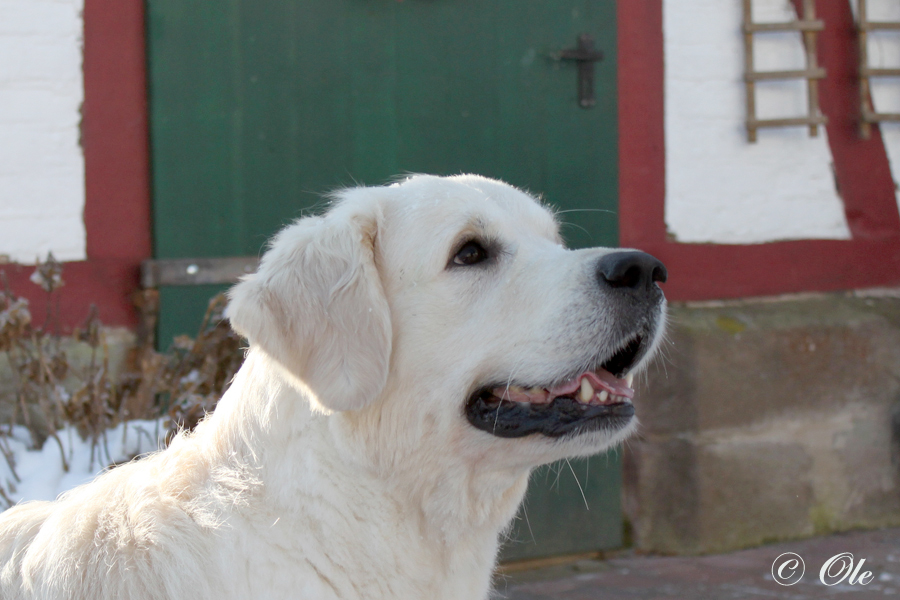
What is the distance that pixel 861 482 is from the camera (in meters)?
5.25

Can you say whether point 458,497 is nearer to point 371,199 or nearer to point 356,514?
point 356,514

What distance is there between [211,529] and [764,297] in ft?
14.3

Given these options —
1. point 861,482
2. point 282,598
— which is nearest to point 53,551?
point 282,598

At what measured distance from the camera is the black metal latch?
484cm

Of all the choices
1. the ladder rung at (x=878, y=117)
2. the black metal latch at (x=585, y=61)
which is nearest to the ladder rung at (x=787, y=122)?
the ladder rung at (x=878, y=117)

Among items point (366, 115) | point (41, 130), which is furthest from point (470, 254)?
point (41, 130)

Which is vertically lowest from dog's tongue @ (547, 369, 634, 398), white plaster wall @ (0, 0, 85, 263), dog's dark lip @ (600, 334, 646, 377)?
dog's tongue @ (547, 369, 634, 398)

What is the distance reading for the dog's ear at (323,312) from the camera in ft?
6.36

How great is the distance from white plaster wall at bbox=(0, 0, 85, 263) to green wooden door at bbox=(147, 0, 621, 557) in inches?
14.7

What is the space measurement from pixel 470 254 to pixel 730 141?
357 cm

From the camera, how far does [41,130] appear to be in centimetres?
406

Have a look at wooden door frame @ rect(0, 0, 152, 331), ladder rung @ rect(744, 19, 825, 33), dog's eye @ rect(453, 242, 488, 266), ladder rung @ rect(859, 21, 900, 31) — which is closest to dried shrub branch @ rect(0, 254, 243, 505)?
wooden door frame @ rect(0, 0, 152, 331)

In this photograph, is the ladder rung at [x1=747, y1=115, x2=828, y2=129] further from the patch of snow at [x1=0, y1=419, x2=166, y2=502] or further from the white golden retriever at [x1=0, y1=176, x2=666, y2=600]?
the patch of snow at [x1=0, y1=419, x2=166, y2=502]

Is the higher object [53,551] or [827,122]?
[827,122]
